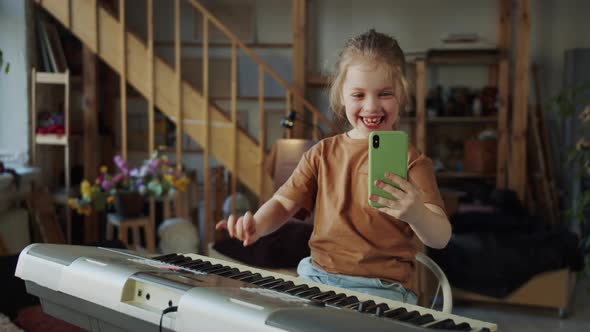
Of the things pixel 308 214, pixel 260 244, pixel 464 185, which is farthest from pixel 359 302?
pixel 464 185

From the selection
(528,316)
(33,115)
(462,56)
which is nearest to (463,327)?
(528,316)

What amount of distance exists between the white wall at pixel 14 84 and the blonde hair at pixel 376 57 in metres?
3.49

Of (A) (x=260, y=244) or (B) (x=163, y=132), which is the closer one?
(A) (x=260, y=244)

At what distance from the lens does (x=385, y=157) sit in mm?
964

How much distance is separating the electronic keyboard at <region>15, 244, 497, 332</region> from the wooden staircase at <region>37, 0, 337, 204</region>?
315cm

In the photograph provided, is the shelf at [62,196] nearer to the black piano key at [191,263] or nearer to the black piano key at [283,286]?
the black piano key at [191,263]

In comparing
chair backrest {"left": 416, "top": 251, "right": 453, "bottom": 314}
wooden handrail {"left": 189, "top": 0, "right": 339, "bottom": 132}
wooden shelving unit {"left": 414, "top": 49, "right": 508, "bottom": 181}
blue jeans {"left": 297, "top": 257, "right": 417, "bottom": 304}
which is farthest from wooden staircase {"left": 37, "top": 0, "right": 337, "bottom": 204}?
blue jeans {"left": 297, "top": 257, "right": 417, "bottom": 304}

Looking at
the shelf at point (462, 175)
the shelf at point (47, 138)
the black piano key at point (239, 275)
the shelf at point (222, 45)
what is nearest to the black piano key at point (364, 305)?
the black piano key at point (239, 275)

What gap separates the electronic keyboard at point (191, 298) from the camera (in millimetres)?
773

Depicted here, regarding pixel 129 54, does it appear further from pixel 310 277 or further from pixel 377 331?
pixel 377 331

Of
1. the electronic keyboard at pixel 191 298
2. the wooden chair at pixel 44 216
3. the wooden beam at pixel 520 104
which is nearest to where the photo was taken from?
the electronic keyboard at pixel 191 298

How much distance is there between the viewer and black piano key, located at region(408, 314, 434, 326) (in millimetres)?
795

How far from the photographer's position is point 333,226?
4.05ft

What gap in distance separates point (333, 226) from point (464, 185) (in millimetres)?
4197
